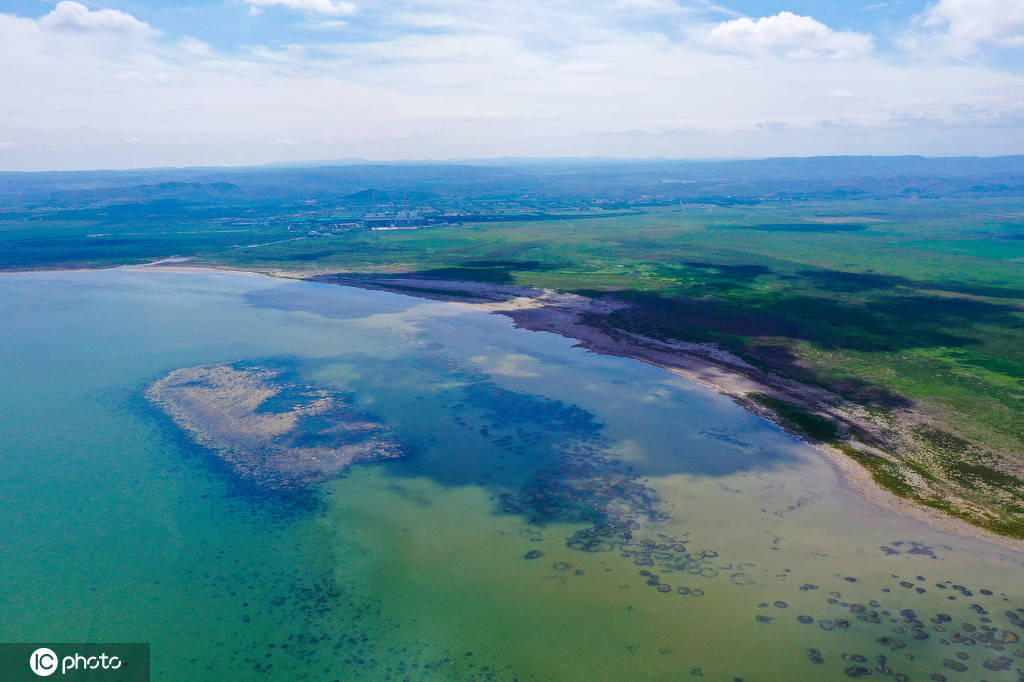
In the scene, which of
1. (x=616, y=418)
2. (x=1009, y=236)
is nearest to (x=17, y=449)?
(x=616, y=418)

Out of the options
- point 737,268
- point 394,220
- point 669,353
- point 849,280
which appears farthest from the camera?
point 394,220

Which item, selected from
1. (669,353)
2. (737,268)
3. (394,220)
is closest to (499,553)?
(669,353)

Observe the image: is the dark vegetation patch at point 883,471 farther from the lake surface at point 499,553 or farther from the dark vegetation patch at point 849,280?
the dark vegetation patch at point 849,280

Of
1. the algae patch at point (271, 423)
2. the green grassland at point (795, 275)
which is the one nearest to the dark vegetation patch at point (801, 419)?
the green grassland at point (795, 275)

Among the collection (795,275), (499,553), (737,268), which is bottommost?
(499,553)

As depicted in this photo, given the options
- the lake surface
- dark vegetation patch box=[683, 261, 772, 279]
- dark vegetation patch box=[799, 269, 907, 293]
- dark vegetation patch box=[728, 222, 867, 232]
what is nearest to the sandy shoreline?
the lake surface

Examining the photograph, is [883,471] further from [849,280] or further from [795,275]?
[795,275]
